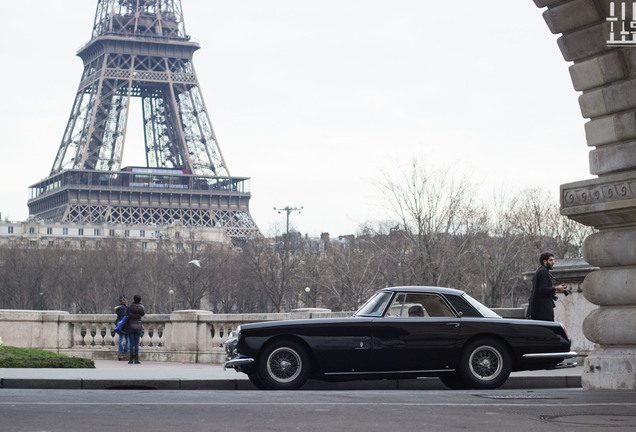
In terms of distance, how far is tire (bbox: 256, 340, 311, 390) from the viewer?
14781mm

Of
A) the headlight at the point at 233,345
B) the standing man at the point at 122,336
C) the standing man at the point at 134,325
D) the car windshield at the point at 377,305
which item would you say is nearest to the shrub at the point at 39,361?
the standing man at the point at 134,325

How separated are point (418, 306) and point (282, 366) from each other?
204 cm

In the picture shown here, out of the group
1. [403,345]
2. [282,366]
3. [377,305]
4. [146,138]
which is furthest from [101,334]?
[146,138]

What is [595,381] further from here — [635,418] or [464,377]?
[635,418]

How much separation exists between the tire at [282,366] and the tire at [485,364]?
2.15 meters

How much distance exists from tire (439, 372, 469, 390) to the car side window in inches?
31.7

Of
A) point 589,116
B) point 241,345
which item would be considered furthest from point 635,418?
point 241,345

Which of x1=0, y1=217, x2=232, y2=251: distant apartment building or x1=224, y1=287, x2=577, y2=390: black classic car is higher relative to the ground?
x1=0, y1=217, x2=232, y2=251: distant apartment building

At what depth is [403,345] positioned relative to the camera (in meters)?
14.9

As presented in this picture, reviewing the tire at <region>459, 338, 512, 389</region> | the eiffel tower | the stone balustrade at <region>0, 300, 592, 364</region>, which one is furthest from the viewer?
the eiffel tower

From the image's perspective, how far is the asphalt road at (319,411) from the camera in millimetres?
9406

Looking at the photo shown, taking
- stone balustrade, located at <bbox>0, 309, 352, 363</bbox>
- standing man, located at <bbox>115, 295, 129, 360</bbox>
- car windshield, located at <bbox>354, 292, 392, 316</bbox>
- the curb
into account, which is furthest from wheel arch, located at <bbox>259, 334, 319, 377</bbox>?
standing man, located at <bbox>115, 295, 129, 360</bbox>

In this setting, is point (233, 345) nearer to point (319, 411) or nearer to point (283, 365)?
point (283, 365)

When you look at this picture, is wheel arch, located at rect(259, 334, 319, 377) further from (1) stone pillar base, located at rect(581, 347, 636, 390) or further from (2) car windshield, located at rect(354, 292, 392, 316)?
(1) stone pillar base, located at rect(581, 347, 636, 390)
